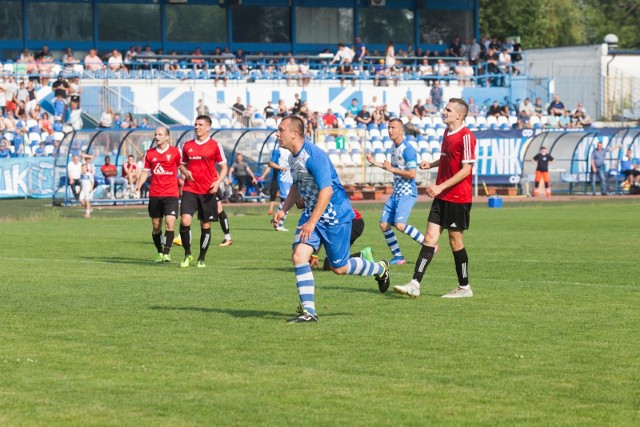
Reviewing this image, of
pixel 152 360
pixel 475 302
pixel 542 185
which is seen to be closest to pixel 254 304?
pixel 475 302

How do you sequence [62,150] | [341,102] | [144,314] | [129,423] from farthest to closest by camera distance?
[341,102] < [62,150] < [144,314] < [129,423]

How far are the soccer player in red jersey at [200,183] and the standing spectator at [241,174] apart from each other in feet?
64.0

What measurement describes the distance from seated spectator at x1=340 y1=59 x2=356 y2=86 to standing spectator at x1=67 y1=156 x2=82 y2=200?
17629mm

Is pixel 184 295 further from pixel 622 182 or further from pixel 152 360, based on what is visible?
pixel 622 182

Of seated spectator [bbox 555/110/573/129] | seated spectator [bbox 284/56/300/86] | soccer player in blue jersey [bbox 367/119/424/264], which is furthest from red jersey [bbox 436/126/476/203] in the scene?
seated spectator [bbox 555/110/573/129]

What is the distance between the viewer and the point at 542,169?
4103 centimetres

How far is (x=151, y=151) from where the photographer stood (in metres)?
18.7

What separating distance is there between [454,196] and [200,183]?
218 inches

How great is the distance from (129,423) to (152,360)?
2.07 m

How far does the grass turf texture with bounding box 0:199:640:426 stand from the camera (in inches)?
294

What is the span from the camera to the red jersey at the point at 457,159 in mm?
13000

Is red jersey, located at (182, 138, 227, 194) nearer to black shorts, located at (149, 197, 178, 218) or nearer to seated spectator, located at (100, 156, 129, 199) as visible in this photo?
black shorts, located at (149, 197, 178, 218)

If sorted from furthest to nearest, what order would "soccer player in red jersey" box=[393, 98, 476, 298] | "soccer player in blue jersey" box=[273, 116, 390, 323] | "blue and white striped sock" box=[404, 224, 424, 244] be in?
"blue and white striped sock" box=[404, 224, 424, 244] → "soccer player in red jersey" box=[393, 98, 476, 298] → "soccer player in blue jersey" box=[273, 116, 390, 323]

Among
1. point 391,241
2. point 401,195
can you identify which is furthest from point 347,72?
point 401,195
